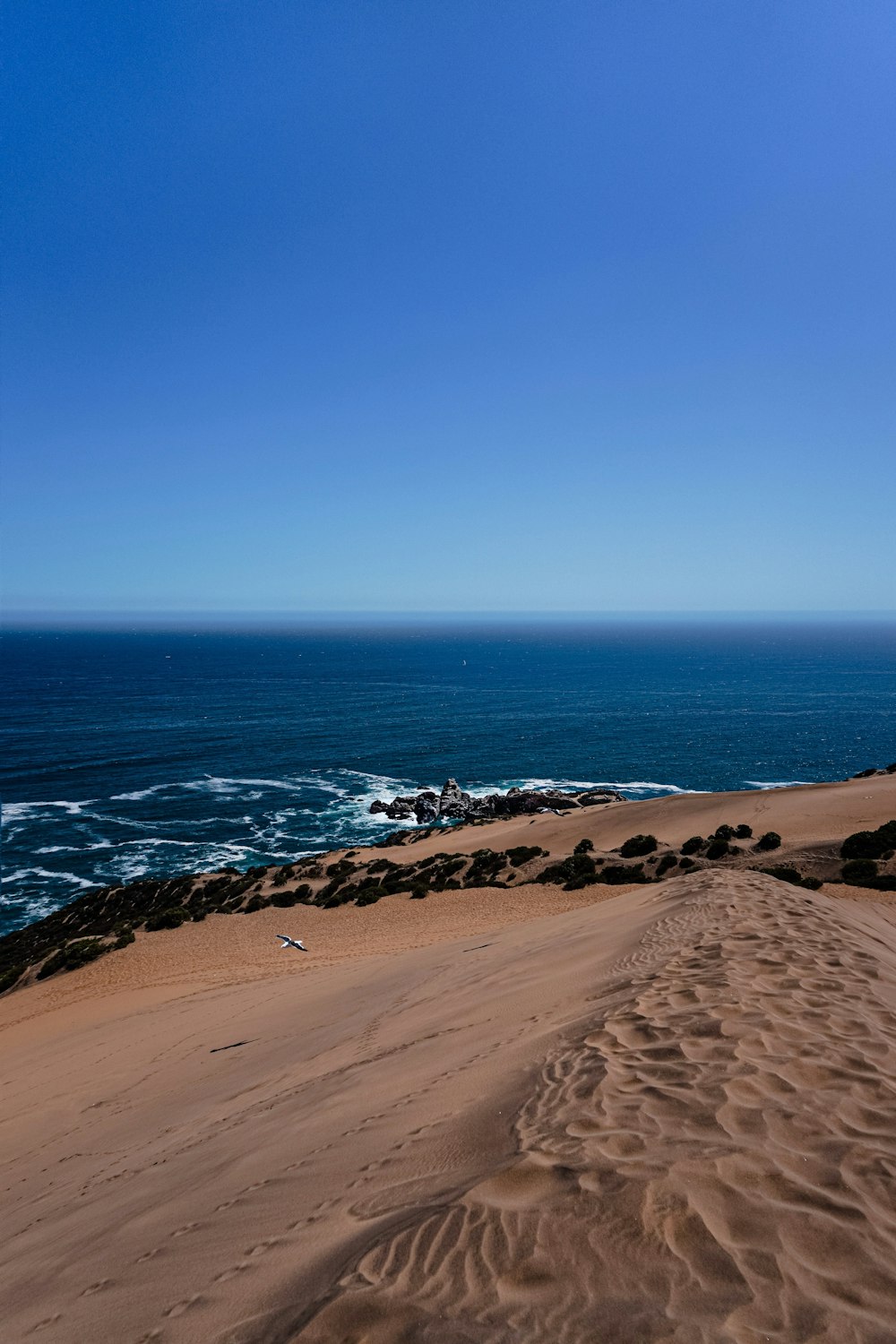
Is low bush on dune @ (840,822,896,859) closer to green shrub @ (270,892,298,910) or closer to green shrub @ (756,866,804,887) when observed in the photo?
green shrub @ (756,866,804,887)

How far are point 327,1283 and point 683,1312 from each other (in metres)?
1.90

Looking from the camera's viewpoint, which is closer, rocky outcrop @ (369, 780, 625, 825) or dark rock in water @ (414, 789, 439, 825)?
dark rock in water @ (414, 789, 439, 825)

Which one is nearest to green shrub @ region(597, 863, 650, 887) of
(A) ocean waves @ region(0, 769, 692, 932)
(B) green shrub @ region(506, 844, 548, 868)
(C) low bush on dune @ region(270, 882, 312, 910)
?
(B) green shrub @ region(506, 844, 548, 868)

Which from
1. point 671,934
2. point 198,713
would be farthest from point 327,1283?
point 198,713

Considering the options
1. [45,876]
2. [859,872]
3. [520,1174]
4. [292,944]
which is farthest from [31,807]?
[520,1174]

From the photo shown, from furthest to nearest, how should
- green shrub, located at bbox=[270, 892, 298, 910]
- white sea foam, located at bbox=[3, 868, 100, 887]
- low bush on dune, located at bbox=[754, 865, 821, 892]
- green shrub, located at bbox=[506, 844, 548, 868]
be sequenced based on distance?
white sea foam, located at bbox=[3, 868, 100, 887], green shrub, located at bbox=[506, 844, 548, 868], green shrub, located at bbox=[270, 892, 298, 910], low bush on dune, located at bbox=[754, 865, 821, 892]

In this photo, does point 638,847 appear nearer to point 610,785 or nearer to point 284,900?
point 284,900

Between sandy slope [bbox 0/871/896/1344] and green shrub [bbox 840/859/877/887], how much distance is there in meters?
12.2

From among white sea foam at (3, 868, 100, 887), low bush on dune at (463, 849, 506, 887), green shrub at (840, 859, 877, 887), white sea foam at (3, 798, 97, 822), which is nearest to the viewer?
green shrub at (840, 859, 877, 887)

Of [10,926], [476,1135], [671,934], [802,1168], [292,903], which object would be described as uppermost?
[802,1168]

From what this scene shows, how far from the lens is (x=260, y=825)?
44281 millimetres

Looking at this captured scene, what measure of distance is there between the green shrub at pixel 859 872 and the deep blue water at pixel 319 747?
97.6 ft

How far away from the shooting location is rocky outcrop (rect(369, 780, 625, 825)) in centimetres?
4638

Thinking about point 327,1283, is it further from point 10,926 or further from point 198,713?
point 198,713
